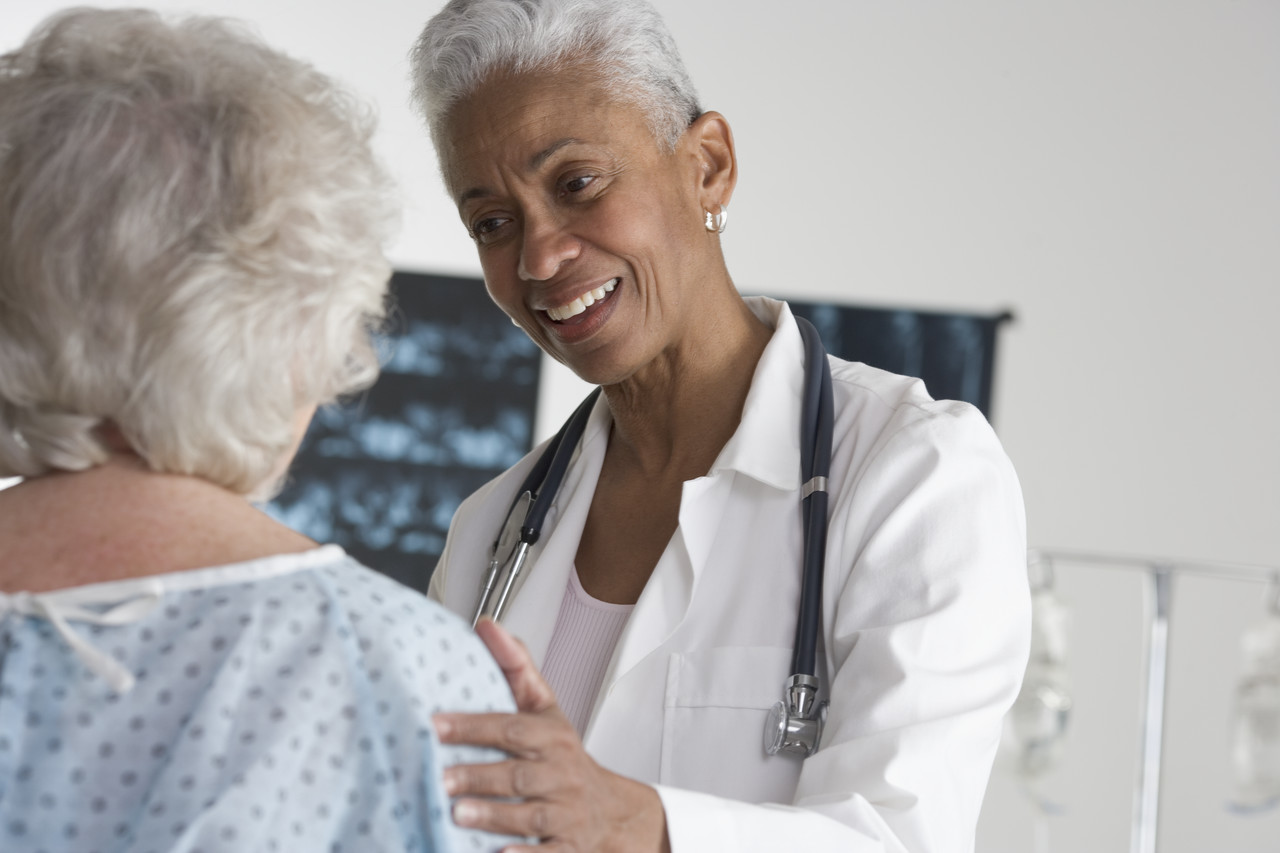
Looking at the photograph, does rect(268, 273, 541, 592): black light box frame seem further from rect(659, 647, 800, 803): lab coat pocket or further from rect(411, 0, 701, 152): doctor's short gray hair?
rect(659, 647, 800, 803): lab coat pocket

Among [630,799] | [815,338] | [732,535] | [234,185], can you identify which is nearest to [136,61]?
[234,185]

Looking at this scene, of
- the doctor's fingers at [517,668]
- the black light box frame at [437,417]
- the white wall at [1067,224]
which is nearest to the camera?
the doctor's fingers at [517,668]

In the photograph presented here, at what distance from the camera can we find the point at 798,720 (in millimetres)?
1252

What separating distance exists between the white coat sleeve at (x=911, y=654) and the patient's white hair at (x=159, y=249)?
50cm

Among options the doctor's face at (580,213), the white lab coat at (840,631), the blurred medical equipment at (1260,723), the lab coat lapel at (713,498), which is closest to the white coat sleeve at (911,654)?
the white lab coat at (840,631)

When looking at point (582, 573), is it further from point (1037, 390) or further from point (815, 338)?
point (1037, 390)

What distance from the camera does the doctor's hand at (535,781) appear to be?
79 cm

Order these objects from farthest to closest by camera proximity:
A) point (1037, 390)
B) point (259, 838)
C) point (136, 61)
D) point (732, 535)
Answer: point (1037, 390) → point (732, 535) → point (136, 61) → point (259, 838)

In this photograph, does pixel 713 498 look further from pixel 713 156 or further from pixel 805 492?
pixel 713 156

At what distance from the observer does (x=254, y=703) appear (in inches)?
28.5

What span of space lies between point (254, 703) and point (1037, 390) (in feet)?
12.2

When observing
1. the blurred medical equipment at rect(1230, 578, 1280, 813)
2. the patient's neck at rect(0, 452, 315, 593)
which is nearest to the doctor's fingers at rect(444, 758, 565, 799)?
the patient's neck at rect(0, 452, 315, 593)

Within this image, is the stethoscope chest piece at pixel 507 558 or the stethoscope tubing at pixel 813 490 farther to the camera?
the stethoscope chest piece at pixel 507 558

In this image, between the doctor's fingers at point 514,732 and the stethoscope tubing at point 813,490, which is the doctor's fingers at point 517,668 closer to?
the doctor's fingers at point 514,732
